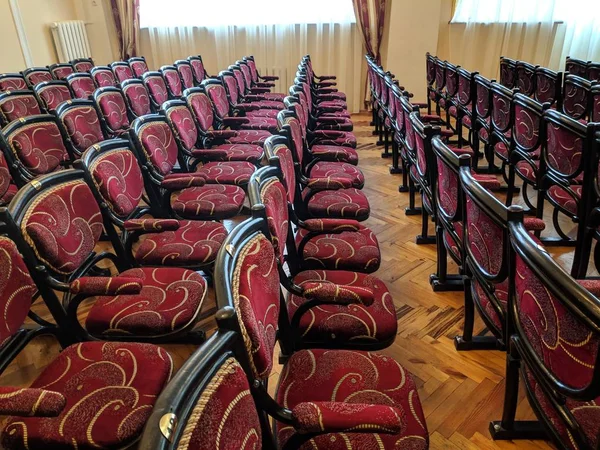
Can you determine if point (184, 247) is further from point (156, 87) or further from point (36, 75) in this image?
point (36, 75)

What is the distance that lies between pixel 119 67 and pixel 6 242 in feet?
13.5

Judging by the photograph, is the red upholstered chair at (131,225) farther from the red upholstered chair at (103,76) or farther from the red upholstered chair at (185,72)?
the red upholstered chair at (185,72)

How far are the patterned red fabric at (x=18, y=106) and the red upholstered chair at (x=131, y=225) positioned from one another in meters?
1.58

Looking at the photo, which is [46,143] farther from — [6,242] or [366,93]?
[366,93]

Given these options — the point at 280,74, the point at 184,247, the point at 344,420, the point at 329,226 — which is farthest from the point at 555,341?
the point at 280,74

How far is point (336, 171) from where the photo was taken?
104 inches

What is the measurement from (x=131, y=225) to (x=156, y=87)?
2.68 metres

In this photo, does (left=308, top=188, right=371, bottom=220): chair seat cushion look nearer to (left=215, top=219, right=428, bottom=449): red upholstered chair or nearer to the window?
(left=215, top=219, right=428, bottom=449): red upholstered chair

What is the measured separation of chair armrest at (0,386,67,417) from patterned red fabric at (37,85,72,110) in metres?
2.95

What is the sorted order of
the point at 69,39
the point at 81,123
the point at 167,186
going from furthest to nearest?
the point at 69,39 → the point at 81,123 → the point at 167,186

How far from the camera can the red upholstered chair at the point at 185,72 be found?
4.78 meters

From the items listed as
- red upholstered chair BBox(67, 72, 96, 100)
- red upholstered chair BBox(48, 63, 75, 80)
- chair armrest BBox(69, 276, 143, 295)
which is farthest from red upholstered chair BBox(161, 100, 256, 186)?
red upholstered chair BBox(48, 63, 75, 80)

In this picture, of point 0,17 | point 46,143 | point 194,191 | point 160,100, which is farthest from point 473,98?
point 0,17

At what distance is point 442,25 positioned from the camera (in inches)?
242
